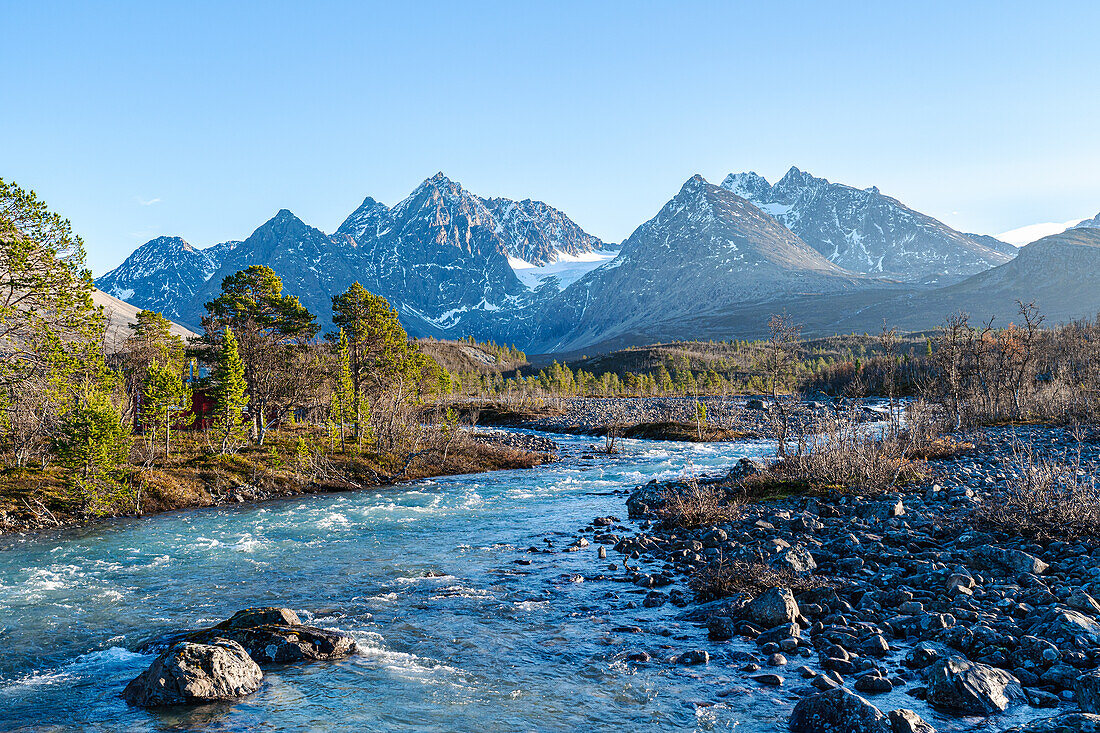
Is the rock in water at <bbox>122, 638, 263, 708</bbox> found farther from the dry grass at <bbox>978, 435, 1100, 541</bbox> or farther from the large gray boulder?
the dry grass at <bbox>978, 435, 1100, 541</bbox>

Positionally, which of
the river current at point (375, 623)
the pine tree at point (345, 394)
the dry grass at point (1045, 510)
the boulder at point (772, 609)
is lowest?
the river current at point (375, 623)

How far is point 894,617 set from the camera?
10641 mm

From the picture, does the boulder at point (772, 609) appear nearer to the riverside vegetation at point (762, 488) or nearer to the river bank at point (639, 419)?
the riverside vegetation at point (762, 488)

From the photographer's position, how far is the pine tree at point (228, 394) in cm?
3341

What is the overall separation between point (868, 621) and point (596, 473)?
89.1ft

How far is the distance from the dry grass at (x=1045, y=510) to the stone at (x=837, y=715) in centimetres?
951

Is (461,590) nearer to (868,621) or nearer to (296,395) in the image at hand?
(868,621)

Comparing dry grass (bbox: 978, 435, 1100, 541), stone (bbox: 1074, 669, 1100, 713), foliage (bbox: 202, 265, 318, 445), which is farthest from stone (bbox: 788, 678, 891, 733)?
foliage (bbox: 202, 265, 318, 445)

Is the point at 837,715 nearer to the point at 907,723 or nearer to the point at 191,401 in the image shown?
the point at 907,723

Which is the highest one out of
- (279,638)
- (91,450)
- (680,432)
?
(91,450)

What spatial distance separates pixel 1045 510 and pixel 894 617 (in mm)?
6759

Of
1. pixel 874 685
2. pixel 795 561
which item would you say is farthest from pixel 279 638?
pixel 795 561

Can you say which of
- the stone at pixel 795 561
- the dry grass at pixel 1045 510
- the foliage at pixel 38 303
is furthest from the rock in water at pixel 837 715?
the foliage at pixel 38 303

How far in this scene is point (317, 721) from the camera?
28.2 ft
